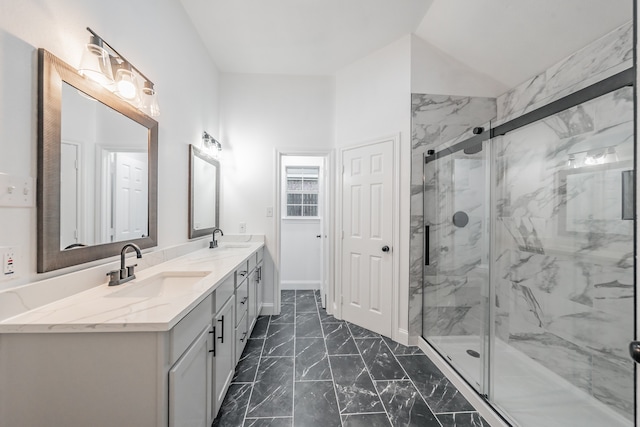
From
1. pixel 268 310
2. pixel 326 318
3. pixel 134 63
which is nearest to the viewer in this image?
pixel 134 63

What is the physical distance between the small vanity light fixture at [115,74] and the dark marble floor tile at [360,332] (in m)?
2.53

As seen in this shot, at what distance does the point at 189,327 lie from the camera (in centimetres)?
107

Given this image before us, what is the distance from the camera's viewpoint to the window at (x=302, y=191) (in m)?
4.11

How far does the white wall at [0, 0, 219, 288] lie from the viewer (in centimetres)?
90

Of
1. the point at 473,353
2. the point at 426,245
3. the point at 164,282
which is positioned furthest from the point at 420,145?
the point at 164,282

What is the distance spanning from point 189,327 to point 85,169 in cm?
89

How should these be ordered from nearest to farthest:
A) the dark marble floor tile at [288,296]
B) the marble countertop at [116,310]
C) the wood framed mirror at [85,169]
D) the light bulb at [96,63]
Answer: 1. the marble countertop at [116,310]
2. the wood framed mirror at [85,169]
3. the light bulb at [96,63]
4. the dark marble floor tile at [288,296]

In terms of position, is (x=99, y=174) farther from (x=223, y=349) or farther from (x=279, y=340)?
(x=279, y=340)

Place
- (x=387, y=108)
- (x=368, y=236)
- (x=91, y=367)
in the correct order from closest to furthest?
(x=91, y=367) < (x=387, y=108) < (x=368, y=236)

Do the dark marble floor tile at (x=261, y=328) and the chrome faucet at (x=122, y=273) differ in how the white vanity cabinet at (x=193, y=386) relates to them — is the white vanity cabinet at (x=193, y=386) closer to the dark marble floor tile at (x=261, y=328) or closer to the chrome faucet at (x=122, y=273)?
the chrome faucet at (x=122, y=273)

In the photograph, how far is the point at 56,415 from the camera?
847 millimetres

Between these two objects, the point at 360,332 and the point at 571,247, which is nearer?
the point at 571,247

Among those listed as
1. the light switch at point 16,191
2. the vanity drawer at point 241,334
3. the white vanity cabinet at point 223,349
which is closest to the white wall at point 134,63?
the light switch at point 16,191

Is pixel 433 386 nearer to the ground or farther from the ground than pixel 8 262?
nearer to the ground
